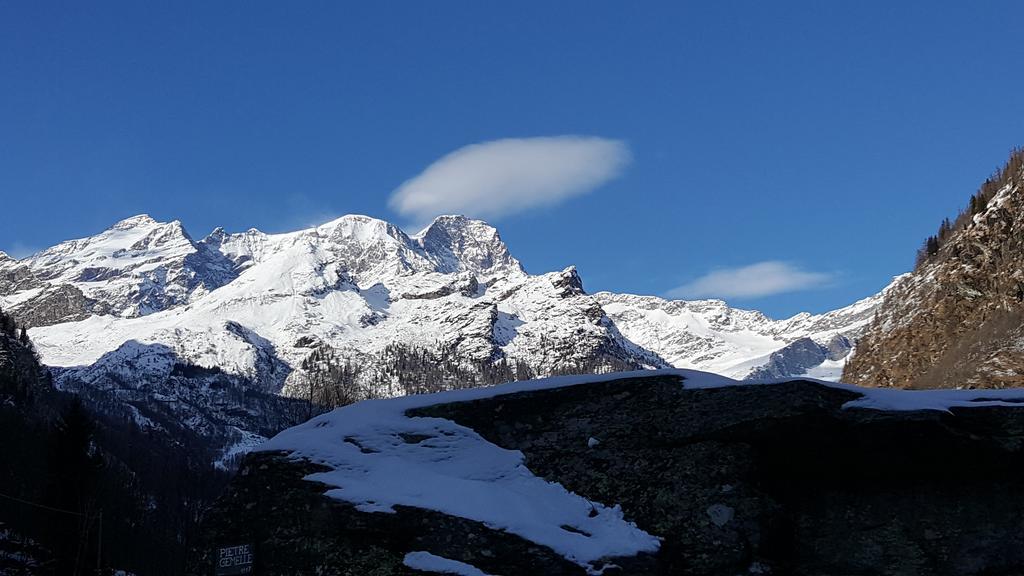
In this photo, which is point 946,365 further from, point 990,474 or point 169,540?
point 169,540

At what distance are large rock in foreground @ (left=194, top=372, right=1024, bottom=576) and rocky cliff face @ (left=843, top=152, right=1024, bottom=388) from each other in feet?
114

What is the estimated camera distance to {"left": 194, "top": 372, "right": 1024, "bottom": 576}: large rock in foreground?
62.1 feet

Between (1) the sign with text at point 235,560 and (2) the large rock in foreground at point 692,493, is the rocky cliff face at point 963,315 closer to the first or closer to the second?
(2) the large rock in foreground at point 692,493

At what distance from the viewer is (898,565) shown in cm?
1898

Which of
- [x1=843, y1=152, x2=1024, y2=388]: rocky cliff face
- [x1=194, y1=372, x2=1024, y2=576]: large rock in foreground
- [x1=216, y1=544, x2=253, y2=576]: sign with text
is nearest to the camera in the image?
[x1=194, y1=372, x2=1024, y2=576]: large rock in foreground

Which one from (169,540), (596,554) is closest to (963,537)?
(596,554)

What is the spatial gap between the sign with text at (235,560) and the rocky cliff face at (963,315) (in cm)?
4336

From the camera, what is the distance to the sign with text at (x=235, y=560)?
A: 1983 centimetres

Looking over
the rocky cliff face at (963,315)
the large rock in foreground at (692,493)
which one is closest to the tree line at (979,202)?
the rocky cliff face at (963,315)

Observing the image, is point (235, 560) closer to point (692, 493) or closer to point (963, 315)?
point (692, 493)

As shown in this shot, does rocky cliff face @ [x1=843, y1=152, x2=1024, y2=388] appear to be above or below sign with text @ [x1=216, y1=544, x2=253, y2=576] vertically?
above

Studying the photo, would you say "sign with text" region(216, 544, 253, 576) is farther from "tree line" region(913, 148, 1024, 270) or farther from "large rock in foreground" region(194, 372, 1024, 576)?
"tree line" region(913, 148, 1024, 270)

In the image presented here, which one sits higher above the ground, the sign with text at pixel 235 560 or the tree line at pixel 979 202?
the tree line at pixel 979 202

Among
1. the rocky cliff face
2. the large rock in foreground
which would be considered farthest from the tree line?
the large rock in foreground
